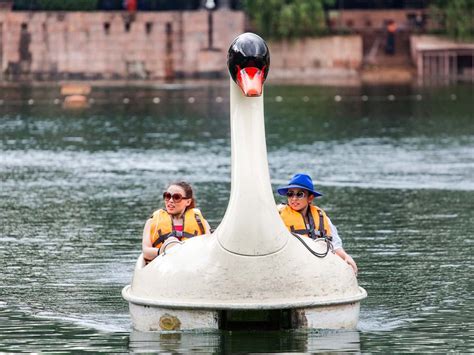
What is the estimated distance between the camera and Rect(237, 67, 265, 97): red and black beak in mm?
18875

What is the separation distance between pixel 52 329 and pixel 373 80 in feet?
271

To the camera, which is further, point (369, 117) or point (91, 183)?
point (369, 117)

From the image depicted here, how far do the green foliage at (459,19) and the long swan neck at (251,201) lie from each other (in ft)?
282

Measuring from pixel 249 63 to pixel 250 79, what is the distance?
16 cm

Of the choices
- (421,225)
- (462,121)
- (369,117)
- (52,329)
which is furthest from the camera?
(369,117)

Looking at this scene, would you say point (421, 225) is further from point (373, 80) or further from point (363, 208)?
point (373, 80)

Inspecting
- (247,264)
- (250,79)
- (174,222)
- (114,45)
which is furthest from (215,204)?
(114,45)

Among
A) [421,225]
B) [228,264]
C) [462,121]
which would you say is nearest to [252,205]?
[228,264]

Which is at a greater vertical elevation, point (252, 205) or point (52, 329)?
point (252, 205)

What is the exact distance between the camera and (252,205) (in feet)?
62.6

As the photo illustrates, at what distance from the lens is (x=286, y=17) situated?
10531cm

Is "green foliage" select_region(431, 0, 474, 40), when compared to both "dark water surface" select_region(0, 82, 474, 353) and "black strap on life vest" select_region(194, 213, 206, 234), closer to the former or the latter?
"dark water surface" select_region(0, 82, 474, 353)

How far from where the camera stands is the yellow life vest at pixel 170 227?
20.9 meters

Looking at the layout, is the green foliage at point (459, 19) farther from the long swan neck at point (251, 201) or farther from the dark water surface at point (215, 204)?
the long swan neck at point (251, 201)
